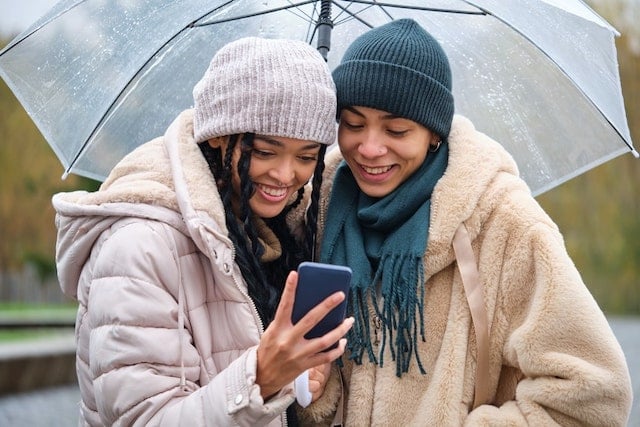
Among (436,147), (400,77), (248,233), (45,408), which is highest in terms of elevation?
(400,77)

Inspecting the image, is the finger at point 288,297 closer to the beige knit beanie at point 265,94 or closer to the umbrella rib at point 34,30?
the beige knit beanie at point 265,94

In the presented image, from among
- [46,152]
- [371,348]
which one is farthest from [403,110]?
[46,152]

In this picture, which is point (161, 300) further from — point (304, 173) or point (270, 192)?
point (304, 173)

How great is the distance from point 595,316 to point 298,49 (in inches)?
47.1

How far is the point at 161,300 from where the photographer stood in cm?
252

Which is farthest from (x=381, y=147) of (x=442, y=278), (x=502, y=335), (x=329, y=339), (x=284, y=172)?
(x=329, y=339)

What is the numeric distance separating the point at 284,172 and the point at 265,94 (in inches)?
9.6

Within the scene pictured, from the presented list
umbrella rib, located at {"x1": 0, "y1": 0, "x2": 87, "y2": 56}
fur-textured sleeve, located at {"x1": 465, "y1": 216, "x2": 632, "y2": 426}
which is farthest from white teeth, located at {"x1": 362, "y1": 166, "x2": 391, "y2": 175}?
umbrella rib, located at {"x1": 0, "y1": 0, "x2": 87, "y2": 56}

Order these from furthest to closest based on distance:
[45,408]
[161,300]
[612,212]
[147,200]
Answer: [612,212] < [45,408] < [147,200] < [161,300]

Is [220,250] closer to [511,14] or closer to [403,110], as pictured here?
[403,110]

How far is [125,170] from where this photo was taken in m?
2.78

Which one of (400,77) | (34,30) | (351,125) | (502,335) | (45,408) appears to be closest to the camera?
(502,335)

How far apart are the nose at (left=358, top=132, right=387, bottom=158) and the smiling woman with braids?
0.11 meters

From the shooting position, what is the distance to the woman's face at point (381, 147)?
→ 2898mm
